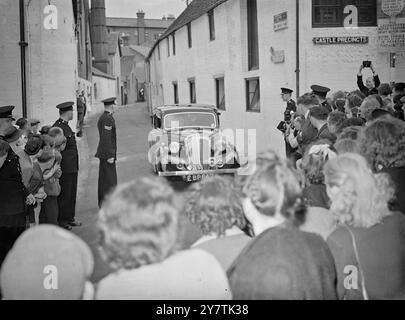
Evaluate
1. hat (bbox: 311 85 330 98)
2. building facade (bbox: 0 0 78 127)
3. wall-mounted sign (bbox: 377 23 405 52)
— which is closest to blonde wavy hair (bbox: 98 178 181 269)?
hat (bbox: 311 85 330 98)

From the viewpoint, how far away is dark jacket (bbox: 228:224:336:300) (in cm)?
214

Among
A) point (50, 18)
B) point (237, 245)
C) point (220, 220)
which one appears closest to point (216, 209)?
point (220, 220)

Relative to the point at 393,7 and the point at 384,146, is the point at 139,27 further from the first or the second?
the point at 384,146

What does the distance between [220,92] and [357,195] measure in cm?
1863

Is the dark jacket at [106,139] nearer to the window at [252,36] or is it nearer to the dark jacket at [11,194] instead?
the dark jacket at [11,194]

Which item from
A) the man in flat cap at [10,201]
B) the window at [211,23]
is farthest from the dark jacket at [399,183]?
the window at [211,23]

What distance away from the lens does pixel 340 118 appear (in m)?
5.55

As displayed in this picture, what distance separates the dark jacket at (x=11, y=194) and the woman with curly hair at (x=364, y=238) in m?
3.44

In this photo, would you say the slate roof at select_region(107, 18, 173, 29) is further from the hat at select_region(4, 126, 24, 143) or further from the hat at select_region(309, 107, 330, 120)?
the hat at select_region(4, 126, 24, 143)

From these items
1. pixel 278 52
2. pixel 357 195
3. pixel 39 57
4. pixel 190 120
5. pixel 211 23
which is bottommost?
pixel 357 195

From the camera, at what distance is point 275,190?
2.37 meters

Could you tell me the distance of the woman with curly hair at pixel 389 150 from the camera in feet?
12.2

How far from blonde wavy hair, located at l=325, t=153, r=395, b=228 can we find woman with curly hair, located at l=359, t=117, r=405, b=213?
98 cm
